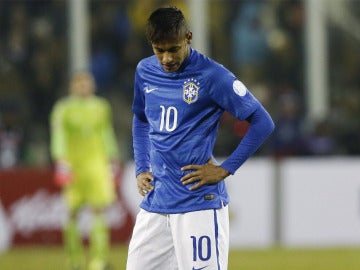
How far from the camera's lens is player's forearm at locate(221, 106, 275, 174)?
6387 mm

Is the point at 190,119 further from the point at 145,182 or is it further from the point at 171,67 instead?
the point at 145,182

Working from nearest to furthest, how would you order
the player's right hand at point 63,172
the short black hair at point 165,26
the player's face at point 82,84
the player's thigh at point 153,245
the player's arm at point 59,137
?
1. the short black hair at point 165,26
2. the player's thigh at point 153,245
3. the player's right hand at point 63,172
4. the player's arm at point 59,137
5. the player's face at point 82,84

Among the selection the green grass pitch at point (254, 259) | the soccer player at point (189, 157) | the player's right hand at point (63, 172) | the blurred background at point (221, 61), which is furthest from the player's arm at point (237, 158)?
the blurred background at point (221, 61)

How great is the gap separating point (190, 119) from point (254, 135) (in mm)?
364

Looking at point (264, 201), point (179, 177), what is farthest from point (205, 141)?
point (264, 201)

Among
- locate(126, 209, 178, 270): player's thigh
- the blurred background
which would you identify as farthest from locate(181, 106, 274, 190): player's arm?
the blurred background

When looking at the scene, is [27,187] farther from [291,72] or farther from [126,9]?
[291,72]

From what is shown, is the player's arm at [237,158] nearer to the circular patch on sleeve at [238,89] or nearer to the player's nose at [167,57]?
the circular patch on sleeve at [238,89]

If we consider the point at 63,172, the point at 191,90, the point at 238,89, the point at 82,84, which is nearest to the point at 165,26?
the point at 191,90

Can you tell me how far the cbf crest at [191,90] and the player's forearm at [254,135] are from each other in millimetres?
334

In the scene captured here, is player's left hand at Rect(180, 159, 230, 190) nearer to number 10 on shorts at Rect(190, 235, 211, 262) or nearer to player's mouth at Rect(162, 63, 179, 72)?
number 10 on shorts at Rect(190, 235, 211, 262)

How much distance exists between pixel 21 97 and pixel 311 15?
4649 mm

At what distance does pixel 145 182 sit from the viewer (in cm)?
664

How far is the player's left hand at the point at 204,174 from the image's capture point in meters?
6.34
